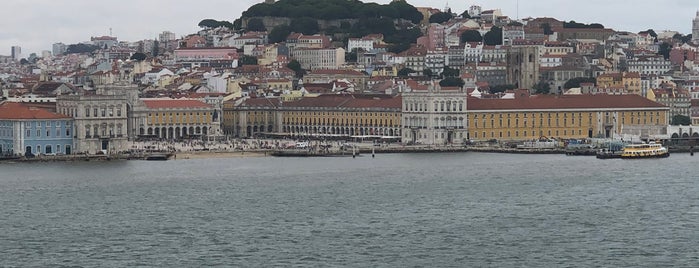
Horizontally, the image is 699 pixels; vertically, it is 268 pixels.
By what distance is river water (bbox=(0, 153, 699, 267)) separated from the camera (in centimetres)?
2300

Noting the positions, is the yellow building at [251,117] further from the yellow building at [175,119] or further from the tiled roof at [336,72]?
the tiled roof at [336,72]

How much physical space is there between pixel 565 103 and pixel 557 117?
0.66 metres

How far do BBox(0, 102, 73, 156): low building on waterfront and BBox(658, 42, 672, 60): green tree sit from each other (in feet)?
140

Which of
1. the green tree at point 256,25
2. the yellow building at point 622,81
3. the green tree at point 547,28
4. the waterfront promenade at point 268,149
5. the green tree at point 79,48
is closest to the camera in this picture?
the waterfront promenade at point 268,149

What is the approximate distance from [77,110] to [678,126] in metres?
16.3

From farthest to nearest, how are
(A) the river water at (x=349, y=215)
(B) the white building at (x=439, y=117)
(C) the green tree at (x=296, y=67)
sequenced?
(C) the green tree at (x=296, y=67) → (B) the white building at (x=439, y=117) → (A) the river water at (x=349, y=215)

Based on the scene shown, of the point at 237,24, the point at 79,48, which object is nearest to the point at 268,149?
the point at 237,24

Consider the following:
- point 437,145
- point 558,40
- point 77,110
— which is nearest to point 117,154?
point 77,110

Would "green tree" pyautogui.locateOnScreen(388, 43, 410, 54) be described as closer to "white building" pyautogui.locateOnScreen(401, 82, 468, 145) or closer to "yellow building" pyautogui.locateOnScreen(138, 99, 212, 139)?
"yellow building" pyautogui.locateOnScreen(138, 99, 212, 139)

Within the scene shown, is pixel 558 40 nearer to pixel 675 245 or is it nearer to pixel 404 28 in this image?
pixel 404 28

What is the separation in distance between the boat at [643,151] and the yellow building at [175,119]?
1345cm

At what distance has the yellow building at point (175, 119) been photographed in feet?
169

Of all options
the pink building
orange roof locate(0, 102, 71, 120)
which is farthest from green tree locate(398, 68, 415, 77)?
orange roof locate(0, 102, 71, 120)

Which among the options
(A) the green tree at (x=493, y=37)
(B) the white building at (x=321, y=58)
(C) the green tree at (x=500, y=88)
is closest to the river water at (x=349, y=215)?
(C) the green tree at (x=500, y=88)
